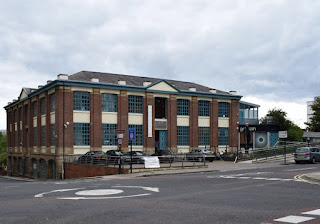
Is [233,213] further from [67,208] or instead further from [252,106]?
[252,106]

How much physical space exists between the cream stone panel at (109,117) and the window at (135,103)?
2068 millimetres

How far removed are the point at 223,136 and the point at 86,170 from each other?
73.9ft

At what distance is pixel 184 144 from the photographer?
46.9m

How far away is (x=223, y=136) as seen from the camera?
49.9 metres

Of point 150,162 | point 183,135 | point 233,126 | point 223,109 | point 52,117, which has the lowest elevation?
point 150,162

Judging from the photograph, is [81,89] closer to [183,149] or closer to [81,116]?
[81,116]

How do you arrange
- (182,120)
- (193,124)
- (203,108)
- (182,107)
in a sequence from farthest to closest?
1. (203,108)
2. (193,124)
3. (182,107)
4. (182,120)

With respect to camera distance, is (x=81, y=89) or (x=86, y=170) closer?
(x=86, y=170)

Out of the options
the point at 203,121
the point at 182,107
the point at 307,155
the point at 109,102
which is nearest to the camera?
the point at 307,155

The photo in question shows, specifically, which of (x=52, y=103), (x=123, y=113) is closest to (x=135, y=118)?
(x=123, y=113)

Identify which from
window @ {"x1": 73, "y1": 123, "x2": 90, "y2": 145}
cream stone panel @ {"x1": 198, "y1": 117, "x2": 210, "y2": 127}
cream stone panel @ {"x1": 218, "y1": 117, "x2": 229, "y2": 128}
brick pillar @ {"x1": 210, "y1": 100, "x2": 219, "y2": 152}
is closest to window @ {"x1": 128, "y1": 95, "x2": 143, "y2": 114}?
window @ {"x1": 73, "y1": 123, "x2": 90, "y2": 145}

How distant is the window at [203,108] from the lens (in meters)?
48.3

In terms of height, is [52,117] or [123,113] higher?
[123,113]

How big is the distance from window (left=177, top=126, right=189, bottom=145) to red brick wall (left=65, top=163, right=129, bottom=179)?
14.6 meters
